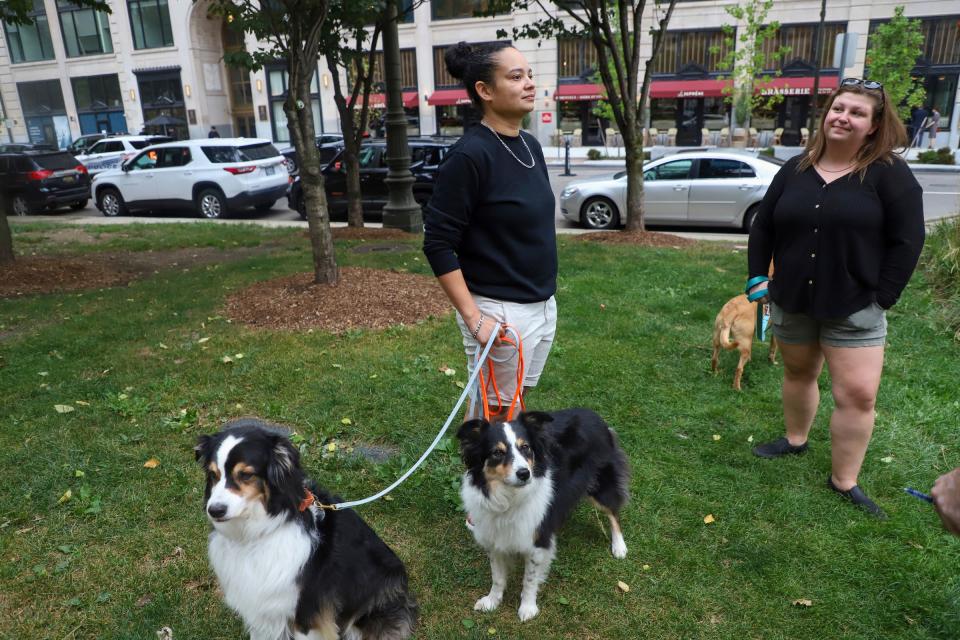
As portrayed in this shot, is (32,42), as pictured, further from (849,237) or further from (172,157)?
(849,237)

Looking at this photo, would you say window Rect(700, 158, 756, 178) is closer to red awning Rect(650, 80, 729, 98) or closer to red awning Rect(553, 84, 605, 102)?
red awning Rect(650, 80, 729, 98)

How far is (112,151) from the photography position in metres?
21.2

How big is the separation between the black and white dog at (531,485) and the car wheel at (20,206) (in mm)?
17831

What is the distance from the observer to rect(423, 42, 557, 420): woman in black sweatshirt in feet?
8.20

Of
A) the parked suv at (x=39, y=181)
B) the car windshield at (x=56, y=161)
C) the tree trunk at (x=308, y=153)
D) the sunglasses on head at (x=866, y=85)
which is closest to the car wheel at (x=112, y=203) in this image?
the parked suv at (x=39, y=181)

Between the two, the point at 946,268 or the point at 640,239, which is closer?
the point at 946,268

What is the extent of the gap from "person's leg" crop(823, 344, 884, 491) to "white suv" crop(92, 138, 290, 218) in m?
13.5

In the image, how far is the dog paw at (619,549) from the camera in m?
3.14

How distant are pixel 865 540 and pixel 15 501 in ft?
15.2

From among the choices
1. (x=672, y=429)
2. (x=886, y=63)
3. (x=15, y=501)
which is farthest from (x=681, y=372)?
(x=886, y=63)

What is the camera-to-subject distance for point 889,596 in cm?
282

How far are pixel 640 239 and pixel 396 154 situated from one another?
449 cm

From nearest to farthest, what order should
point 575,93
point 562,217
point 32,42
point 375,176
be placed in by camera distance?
point 375,176
point 562,217
point 575,93
point 32,42

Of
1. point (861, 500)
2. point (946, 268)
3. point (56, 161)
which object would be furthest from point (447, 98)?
point (861, 500)
